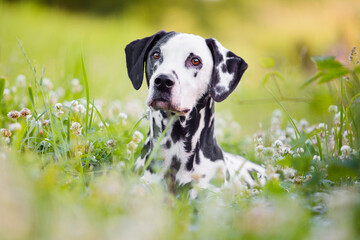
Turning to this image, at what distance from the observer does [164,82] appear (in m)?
2.88

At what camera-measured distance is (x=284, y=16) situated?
15.5 metres

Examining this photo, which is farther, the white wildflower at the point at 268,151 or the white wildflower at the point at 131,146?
the white wildflower at the point at 131,146

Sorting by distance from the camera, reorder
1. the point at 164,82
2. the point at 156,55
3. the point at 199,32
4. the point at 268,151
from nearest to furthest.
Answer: the point at 164,82, the point at 268,151, the point at 156,55, the point at 199,32

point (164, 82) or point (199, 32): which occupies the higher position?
point (199, 32)

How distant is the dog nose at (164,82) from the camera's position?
2866 mm

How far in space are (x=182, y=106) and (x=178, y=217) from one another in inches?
41.0

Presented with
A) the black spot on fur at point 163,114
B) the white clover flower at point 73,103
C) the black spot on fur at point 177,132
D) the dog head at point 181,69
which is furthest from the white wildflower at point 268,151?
the white clover flower at point 73,103

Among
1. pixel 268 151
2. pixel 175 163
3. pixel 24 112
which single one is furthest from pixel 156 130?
pixel 24 112

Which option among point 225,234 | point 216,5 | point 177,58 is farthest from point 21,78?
point 216,5

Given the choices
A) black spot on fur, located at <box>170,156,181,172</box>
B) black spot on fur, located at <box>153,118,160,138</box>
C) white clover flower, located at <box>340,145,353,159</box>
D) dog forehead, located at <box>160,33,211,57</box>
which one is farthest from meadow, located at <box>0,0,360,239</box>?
dog forehead, located at <box>160,33,211,57</box>

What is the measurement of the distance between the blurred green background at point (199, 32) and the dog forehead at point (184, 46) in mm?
628

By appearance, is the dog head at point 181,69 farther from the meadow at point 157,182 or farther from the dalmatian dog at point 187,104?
the meadow at point 157,182

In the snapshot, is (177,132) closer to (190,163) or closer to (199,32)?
(190,163)

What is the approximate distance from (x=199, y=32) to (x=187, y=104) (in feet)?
40.0
